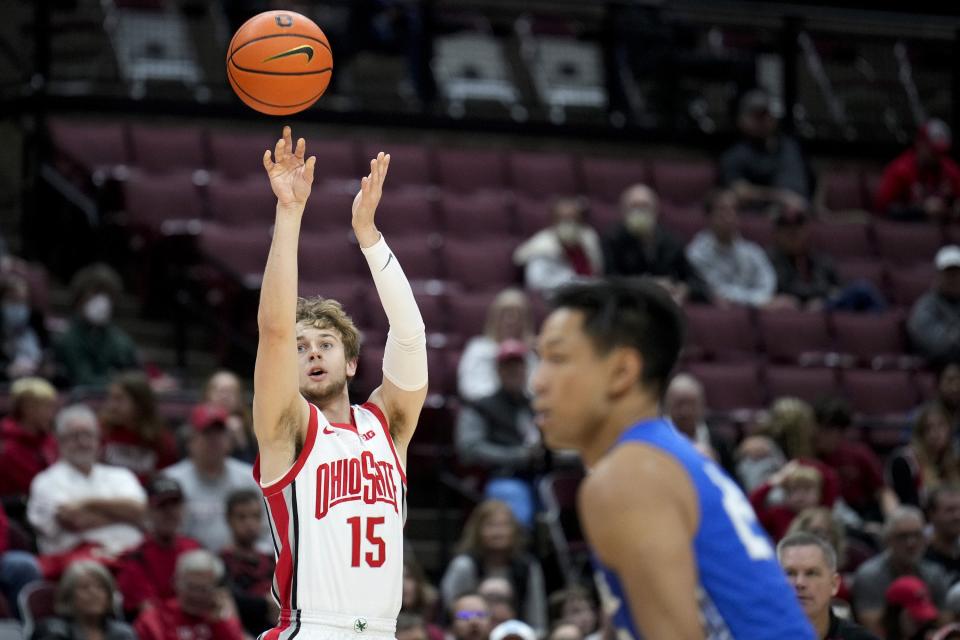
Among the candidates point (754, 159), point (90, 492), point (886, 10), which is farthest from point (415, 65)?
point (90, 492)

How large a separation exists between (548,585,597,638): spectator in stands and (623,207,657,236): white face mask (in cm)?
387

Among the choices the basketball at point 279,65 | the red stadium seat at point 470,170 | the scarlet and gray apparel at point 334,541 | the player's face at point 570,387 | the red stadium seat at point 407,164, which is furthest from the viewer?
the red stadium seat at point 470,170

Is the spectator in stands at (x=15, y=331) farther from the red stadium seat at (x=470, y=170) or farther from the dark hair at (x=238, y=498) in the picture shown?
the red stadium seat at (x=470, y=170)

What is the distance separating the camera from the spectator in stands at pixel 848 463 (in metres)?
11.3

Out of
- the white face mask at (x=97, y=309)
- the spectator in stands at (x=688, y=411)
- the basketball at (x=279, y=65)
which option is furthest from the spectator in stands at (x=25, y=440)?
the basketball at (x=279, y=65)

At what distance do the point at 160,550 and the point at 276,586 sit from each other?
12.8 feet

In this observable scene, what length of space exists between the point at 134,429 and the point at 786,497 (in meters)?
3.87

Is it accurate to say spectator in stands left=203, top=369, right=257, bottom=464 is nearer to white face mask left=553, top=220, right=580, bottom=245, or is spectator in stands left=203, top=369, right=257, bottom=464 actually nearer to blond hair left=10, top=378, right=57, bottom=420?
blond hair left=10, top=378, right=57, bottom=420

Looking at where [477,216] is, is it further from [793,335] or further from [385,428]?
[385,428]

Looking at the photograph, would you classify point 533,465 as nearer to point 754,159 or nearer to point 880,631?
point 880,631

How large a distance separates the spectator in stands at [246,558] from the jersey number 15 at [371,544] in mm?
3900

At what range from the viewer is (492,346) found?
11.2 m

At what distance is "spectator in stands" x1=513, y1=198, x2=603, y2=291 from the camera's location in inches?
500

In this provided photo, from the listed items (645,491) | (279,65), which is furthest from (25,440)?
(645,491)
